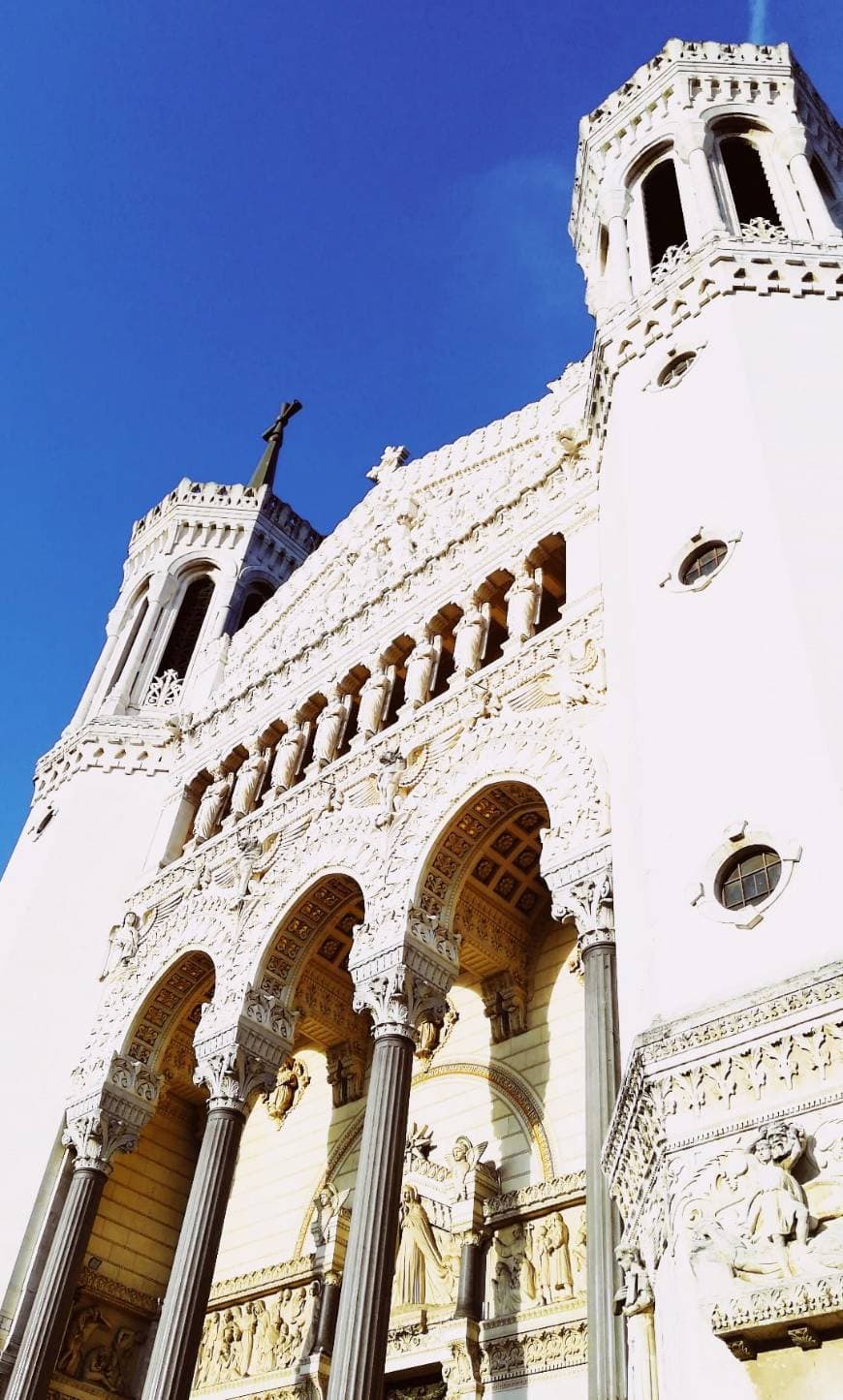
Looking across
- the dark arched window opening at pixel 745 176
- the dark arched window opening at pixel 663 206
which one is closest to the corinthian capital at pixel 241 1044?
the dark arched window opening at pixel 663 206

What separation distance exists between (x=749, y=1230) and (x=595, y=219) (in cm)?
1634

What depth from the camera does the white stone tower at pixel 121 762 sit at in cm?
1914

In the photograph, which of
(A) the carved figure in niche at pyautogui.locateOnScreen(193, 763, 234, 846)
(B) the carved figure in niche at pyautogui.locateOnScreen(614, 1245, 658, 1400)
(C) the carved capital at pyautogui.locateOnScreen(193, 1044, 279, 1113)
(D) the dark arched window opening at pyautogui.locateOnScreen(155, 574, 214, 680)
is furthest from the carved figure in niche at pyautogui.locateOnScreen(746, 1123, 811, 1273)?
(D) the dark arched window opening at pyautogui.locateOnScreen(155, 574, 214, 680)

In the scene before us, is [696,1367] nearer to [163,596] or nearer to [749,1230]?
[749,1230]

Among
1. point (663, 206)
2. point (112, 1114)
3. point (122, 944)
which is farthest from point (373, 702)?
point (663, 206)

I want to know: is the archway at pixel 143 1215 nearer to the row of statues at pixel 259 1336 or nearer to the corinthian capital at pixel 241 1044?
the row of statues at pixel 259 1336

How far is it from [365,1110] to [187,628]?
52.9 ft

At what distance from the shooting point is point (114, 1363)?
16938mm

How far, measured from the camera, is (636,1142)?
8945mm

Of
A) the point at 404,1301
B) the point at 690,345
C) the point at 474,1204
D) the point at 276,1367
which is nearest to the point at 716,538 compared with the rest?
the point at 690,345

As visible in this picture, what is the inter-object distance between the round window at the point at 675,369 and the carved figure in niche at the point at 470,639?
4.23 metres

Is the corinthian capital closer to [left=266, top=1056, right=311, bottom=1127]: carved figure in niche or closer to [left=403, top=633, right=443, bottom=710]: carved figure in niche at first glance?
[left=266, top=1056, right=311, bottom=1127]: carved figure in niche

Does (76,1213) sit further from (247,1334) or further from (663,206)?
(663,206)

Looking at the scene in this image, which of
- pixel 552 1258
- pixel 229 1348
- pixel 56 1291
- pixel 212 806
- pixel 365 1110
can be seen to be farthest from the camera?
pixel 212 806
